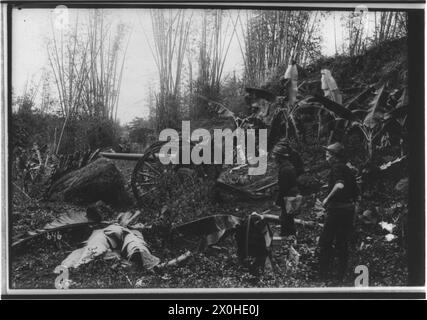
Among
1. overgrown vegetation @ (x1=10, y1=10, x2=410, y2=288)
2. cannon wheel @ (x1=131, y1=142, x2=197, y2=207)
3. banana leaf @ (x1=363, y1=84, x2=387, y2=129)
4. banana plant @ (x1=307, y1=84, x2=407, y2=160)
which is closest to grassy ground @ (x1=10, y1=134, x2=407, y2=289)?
overgrown vegetation @ (x1=10, y1=10, x2=410, y2=288)

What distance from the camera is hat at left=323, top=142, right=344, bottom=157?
569 centimetres

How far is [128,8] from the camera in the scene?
5582mm

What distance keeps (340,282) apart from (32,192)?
3.87 m

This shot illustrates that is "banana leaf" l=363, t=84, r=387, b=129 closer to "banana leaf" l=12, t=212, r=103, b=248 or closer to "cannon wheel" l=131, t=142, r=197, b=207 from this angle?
"cannon wheel" l=131, t=142, r=197, b=207

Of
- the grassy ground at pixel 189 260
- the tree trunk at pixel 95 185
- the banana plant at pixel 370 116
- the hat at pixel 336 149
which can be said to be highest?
the banana plant at pixel 370 116

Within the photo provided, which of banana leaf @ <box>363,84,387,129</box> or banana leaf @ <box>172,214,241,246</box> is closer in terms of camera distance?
banana leaf @ <box>172,214,241,246</box>

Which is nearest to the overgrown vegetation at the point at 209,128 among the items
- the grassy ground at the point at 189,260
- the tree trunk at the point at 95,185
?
the grassy ground at the point at 189,260

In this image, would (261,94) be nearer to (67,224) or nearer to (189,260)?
(189,260)

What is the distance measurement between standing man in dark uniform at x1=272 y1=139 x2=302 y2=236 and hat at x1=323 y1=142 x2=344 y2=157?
46 cm

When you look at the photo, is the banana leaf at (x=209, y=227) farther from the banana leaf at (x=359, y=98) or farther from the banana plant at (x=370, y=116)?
the banana leaf at (x=359, y=98)

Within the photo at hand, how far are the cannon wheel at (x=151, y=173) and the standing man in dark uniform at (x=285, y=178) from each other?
1033 millimetres

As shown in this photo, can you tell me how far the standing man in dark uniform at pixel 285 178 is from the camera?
5.64 m
